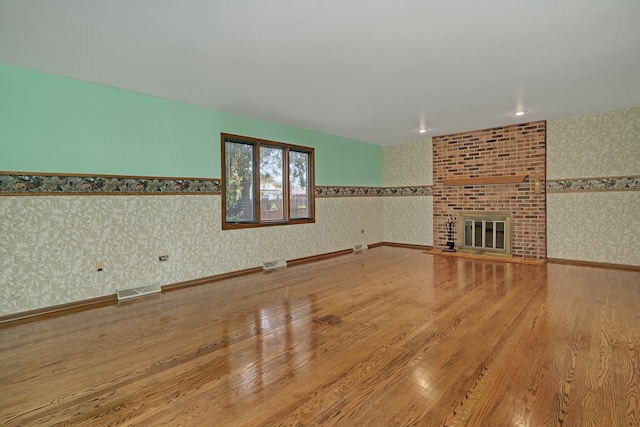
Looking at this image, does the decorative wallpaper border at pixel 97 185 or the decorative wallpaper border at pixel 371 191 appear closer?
A: the decorative wallpaper border at pixel 97 185

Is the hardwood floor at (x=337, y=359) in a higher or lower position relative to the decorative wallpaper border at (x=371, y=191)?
lower

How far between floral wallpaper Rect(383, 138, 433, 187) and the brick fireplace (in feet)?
0.63

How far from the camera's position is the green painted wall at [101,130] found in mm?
3201

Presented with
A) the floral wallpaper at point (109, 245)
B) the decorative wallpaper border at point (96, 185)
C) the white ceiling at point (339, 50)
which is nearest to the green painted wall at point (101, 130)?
the decorative wallpaper border at point (96, 185)

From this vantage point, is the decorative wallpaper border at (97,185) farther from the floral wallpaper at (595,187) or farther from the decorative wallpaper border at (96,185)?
the floral wallpaper at (595,187)

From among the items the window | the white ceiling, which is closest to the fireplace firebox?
the white ceiling

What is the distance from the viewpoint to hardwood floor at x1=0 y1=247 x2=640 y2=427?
1731mm

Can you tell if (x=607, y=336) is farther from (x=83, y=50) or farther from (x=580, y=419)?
(x=83, y=50)

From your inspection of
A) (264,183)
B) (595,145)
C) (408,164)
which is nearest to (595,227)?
(595,145)

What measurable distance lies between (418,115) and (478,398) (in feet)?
14.0

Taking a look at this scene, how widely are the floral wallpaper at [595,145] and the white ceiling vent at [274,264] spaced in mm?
4781

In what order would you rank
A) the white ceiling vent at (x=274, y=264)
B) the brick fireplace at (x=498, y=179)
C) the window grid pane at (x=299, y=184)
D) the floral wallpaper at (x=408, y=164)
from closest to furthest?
the white ceiling vent at (x=274, y=264)
the brick fireplace at (x=498, y=179)
the window grid pane at (x=299, y=184)
the floral wallpaper at (x=408, y=164)

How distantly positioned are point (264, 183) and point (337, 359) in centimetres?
366

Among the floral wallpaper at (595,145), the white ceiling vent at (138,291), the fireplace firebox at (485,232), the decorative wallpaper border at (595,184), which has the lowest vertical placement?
the white ceiling vent at (138,291)
